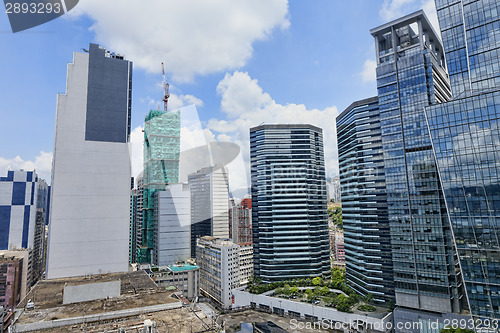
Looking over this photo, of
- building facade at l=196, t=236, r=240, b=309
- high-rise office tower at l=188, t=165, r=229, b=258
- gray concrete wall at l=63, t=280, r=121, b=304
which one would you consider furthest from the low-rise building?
high-rise office tower at l=188, t=165, r=229, b=258

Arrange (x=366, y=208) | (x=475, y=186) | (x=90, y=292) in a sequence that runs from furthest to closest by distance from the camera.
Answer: (x=366, y=208) < (x=475, y=186) < (x=90, y=292)

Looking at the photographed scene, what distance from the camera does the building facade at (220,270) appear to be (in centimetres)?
5184

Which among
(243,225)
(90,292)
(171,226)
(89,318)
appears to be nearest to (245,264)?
(171,226)

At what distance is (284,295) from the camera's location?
4788cm

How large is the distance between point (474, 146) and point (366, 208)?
1826cm

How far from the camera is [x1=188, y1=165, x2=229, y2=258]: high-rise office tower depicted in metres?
90.9

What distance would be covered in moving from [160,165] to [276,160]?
2993 cm

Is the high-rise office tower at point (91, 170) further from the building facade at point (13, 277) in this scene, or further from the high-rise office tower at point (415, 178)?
the building facade at point (13, 277)

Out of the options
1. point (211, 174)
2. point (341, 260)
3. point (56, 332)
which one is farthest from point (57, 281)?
point (341, 260)

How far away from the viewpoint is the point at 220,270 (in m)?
52.6

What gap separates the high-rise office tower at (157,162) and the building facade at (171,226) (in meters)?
2.48

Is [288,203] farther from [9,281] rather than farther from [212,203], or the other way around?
[9,281]

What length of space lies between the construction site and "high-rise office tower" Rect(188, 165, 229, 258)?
71.5 metres

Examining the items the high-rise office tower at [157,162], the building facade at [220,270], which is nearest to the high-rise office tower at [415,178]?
the building facade at [220,270]
